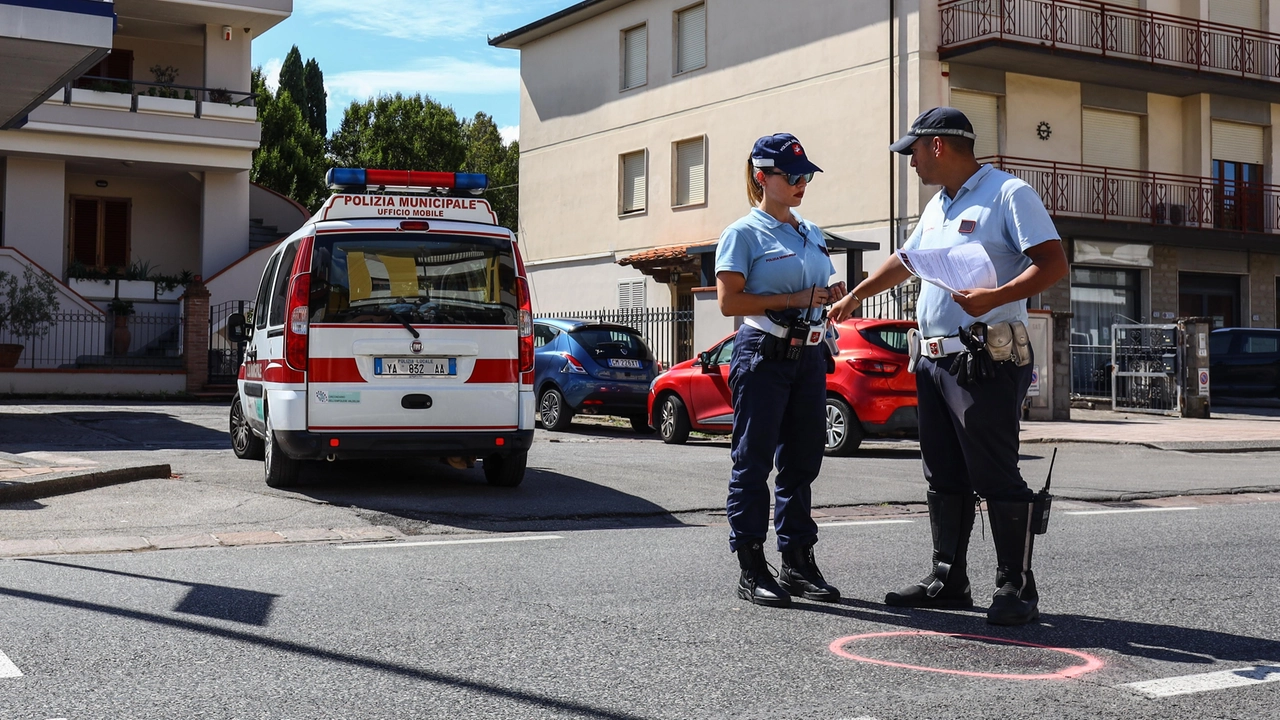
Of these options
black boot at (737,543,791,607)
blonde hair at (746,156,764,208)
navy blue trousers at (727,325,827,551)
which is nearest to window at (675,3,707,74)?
A: blonde hair at (746,156,764,208)

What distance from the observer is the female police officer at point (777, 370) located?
5.51 m

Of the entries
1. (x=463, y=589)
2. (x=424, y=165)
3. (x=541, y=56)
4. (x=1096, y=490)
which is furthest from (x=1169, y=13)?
(x=424, y=165)

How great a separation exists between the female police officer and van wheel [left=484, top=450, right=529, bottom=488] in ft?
14.3

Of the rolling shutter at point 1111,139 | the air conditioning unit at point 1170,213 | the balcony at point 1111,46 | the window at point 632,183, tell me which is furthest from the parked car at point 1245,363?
the window at point 632,183

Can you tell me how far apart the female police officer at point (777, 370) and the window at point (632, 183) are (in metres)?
26.9

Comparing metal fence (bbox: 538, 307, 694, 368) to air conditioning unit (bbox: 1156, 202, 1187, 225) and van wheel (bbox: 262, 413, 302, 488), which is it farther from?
van wheel (bbox: 262, 413, 302, 488)

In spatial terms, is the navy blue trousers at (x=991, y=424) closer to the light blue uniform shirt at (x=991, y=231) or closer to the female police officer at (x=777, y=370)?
the light blue uniform shirt at (x=991, y=231)

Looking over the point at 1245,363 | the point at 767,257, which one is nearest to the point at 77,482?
the point at 767,257

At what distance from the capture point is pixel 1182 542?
293 inches

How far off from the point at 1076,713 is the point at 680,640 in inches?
57.8

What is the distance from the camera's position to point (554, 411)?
17.8 metres

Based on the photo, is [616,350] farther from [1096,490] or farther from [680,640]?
[680,640]

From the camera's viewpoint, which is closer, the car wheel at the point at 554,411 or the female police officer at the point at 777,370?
the female police officer at the point at 777,370

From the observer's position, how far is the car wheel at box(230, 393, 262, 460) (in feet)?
39.2
